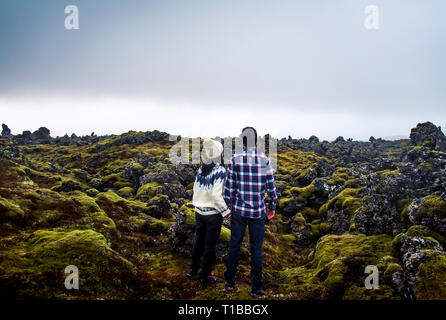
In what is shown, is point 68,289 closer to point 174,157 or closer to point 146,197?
point 146,197

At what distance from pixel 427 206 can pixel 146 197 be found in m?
23.4

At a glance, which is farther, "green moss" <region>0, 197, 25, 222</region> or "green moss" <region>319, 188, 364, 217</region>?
"green moss" <region>319, 188, 364, 217</region>

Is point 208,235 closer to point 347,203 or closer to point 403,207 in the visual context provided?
point 403,207

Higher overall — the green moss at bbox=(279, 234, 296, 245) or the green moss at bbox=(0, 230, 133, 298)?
the green moss at bbox=(0, 230, 133, 298)

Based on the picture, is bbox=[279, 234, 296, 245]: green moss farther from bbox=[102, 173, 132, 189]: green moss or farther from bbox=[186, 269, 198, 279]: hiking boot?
bbox=[102, 173, 132, 189]: green moss

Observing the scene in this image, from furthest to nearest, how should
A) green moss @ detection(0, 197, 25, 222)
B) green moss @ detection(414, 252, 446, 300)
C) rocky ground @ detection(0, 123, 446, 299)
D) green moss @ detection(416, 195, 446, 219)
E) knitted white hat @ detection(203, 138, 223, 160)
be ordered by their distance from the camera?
1. green moss @ detection(416, 195, 446, 219)
2. green moss @ detection(0, 197, 25, 222)
3. knitted white hat @ detection(203, 138, 223, 160)
4. rocky ground @ detection(0, 123, 446, 299)
5. green moss @ detection(414, 252, 446, 300)

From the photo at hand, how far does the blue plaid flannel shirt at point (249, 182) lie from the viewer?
347 inches

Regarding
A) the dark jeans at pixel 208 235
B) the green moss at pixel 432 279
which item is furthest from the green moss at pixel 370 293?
the dark jeans at pixel 208 235

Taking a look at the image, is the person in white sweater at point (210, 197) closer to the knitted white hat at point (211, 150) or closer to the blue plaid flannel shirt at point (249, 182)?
the knitted white hat at point (211, 150)

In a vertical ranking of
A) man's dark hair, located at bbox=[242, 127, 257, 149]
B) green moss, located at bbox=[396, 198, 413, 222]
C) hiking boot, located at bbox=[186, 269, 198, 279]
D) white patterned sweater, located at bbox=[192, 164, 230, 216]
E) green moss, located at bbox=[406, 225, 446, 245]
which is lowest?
hiking boot, located at bbox=[186, 269, 198, 279]

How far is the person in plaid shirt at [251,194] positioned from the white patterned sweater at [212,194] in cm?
32

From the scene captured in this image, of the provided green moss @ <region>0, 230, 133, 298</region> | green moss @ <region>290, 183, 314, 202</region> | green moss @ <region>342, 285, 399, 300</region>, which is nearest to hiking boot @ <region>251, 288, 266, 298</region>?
green moss @ <region>342, 285, 399, 300</region>

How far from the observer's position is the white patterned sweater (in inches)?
349
